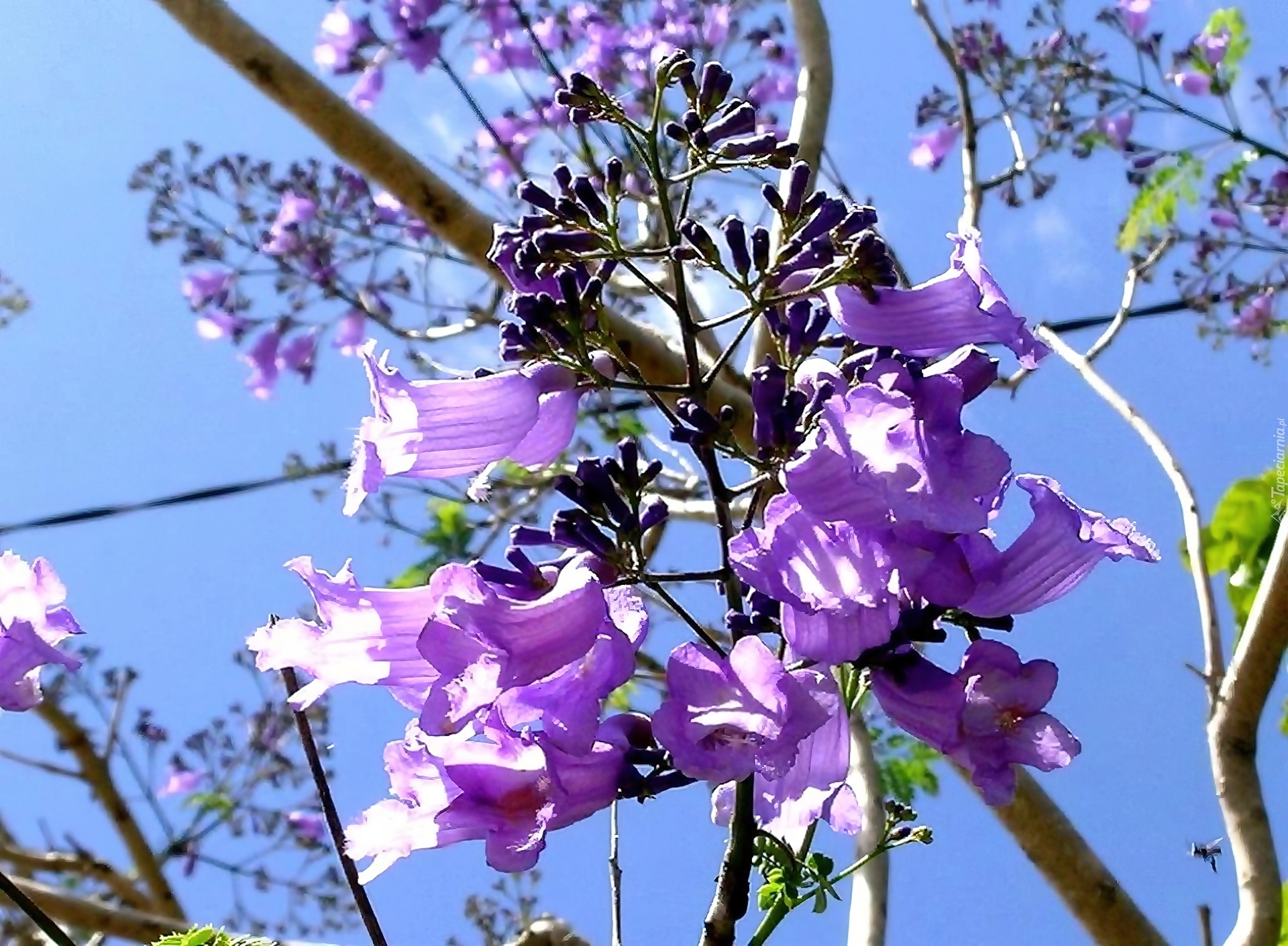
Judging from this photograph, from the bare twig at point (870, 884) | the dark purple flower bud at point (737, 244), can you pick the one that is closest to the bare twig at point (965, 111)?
the bare twig at point (870, 884)

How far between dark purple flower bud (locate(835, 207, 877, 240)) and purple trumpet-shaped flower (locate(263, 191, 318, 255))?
13.6ft

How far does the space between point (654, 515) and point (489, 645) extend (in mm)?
195

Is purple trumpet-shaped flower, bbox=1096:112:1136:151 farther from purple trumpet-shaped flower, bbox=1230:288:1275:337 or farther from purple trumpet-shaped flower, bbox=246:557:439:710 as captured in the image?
purple trumpet-shaped flower, bbox=246:557:439:710

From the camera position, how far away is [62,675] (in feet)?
13.9

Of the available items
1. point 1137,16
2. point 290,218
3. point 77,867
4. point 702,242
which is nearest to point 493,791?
point 702,242

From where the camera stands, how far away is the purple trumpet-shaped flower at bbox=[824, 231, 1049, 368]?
0.94 meters

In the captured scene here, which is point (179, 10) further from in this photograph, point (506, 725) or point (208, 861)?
point (208, 861)

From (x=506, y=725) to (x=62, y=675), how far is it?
12.9 ft

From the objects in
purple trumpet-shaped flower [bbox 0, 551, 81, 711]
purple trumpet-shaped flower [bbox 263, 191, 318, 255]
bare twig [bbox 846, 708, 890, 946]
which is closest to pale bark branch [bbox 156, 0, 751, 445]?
bare twig [bbox 846, 708, 890, 946]

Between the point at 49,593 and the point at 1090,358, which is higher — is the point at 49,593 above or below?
below

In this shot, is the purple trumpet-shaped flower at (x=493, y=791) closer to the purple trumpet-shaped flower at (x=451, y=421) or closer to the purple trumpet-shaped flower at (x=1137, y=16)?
the purple trumpet-shaped flower at (x=451, y=421)

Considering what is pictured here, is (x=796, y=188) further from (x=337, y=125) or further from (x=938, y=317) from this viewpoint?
(x=337, y=125)

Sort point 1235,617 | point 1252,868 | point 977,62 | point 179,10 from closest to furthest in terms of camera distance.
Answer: point 1252,868 < point 179,10 < point 1235,617 < point 977,62

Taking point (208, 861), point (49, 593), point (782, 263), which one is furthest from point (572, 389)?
point (208, 861)
